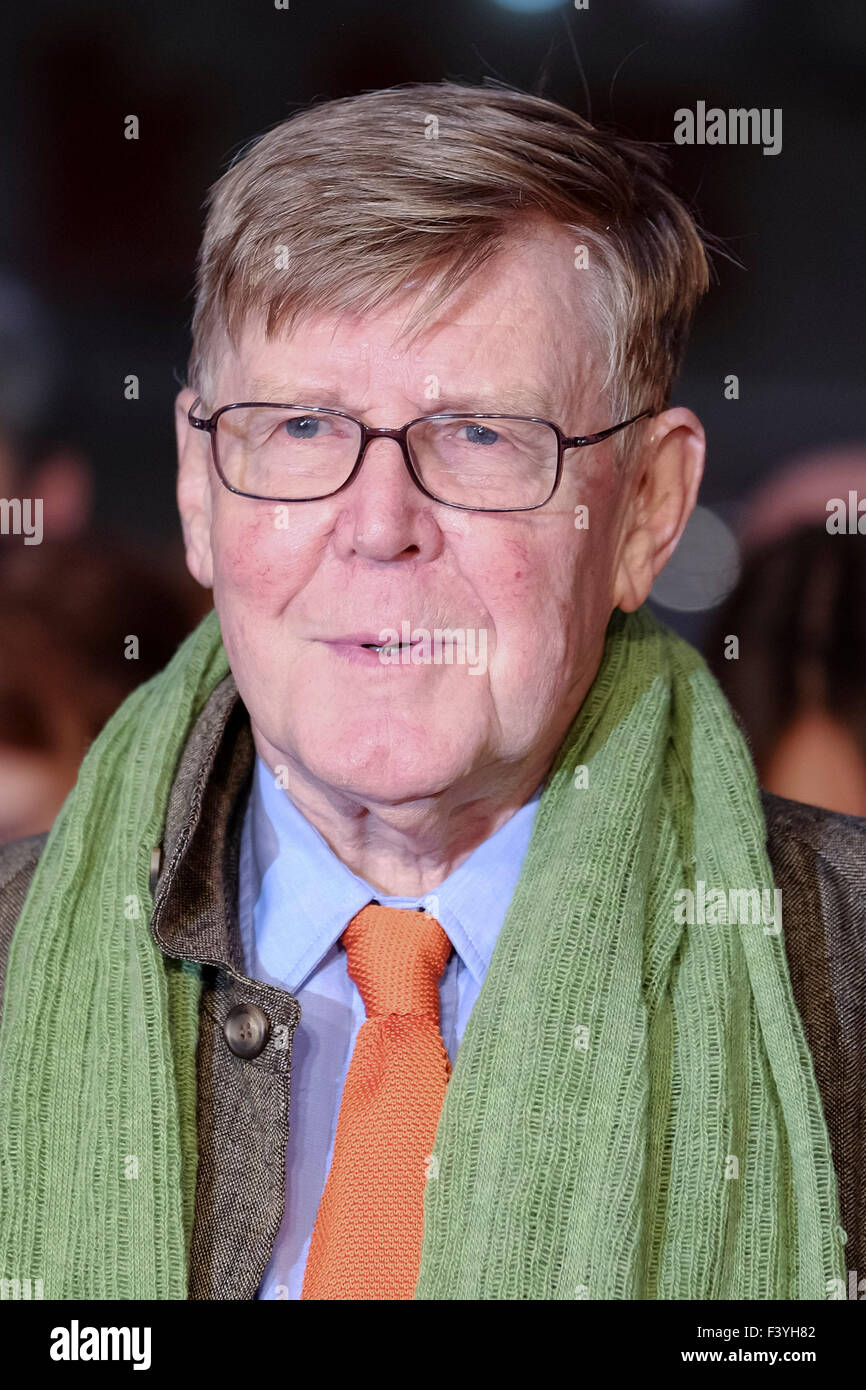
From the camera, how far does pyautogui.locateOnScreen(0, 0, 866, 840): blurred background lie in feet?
5.02

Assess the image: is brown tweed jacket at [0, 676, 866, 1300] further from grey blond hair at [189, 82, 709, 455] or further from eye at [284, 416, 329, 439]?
grey blond hair at [189, 82, 709, 455]

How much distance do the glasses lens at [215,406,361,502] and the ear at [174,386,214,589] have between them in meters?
0.11

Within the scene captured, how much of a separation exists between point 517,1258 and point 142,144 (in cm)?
127

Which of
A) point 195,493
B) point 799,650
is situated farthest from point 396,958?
point 799,650

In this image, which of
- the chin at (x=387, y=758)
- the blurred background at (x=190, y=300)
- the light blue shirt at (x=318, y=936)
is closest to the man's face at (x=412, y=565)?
the chin at (x=387, y=758)

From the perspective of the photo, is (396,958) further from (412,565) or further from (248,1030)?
(412,565)

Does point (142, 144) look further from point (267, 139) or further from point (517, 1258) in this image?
point (517, 1258)

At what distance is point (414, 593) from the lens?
3.93ft

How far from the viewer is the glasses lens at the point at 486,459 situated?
1221 mm

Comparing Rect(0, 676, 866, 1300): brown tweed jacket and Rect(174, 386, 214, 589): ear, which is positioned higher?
Rect(174, 386, 214, 589): ear

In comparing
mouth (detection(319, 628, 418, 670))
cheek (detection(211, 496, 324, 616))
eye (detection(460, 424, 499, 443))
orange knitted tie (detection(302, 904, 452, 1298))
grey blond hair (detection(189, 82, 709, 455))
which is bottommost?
orange knitted tie (detection(302, 904, 452, 1298))

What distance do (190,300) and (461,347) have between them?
60cm

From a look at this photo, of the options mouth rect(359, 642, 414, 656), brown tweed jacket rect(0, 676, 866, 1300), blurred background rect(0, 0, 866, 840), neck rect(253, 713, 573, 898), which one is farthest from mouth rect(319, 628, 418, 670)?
blurred background rect(0, 0, 866, 840)
